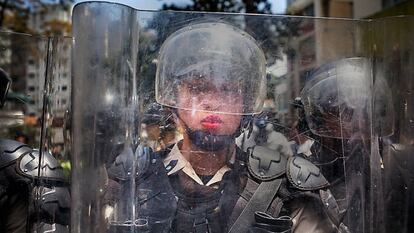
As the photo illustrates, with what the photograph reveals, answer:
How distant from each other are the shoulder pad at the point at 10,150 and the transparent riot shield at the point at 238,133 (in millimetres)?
707

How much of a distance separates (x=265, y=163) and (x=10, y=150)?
1.00 metres

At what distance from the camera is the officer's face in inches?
54.1

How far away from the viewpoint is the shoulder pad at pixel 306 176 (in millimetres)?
1413

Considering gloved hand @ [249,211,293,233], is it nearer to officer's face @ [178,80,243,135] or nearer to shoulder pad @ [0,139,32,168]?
officer's face @ [178,80,243,135]

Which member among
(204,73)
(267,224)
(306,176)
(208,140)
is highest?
(204,73)

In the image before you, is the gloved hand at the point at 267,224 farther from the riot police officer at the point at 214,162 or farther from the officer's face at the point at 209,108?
the officer's face at the point at 209,108

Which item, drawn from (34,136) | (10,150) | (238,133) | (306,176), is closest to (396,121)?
(306,176)

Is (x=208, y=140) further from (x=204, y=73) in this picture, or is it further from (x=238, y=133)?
(x=204, y=73)

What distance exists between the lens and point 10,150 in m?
1.84

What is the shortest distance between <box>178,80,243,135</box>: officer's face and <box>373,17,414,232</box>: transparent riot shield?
0.41 meters

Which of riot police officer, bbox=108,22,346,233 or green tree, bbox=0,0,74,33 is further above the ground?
green tree, bbox=0,0,74,33

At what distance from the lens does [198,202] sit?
137cm

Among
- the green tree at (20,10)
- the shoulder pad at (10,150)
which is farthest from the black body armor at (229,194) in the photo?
the green tree at (20,10)

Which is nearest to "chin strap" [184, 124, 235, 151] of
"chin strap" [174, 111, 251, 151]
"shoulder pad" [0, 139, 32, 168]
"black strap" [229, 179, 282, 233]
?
"chin strap" [174, 111, 251, 151]
